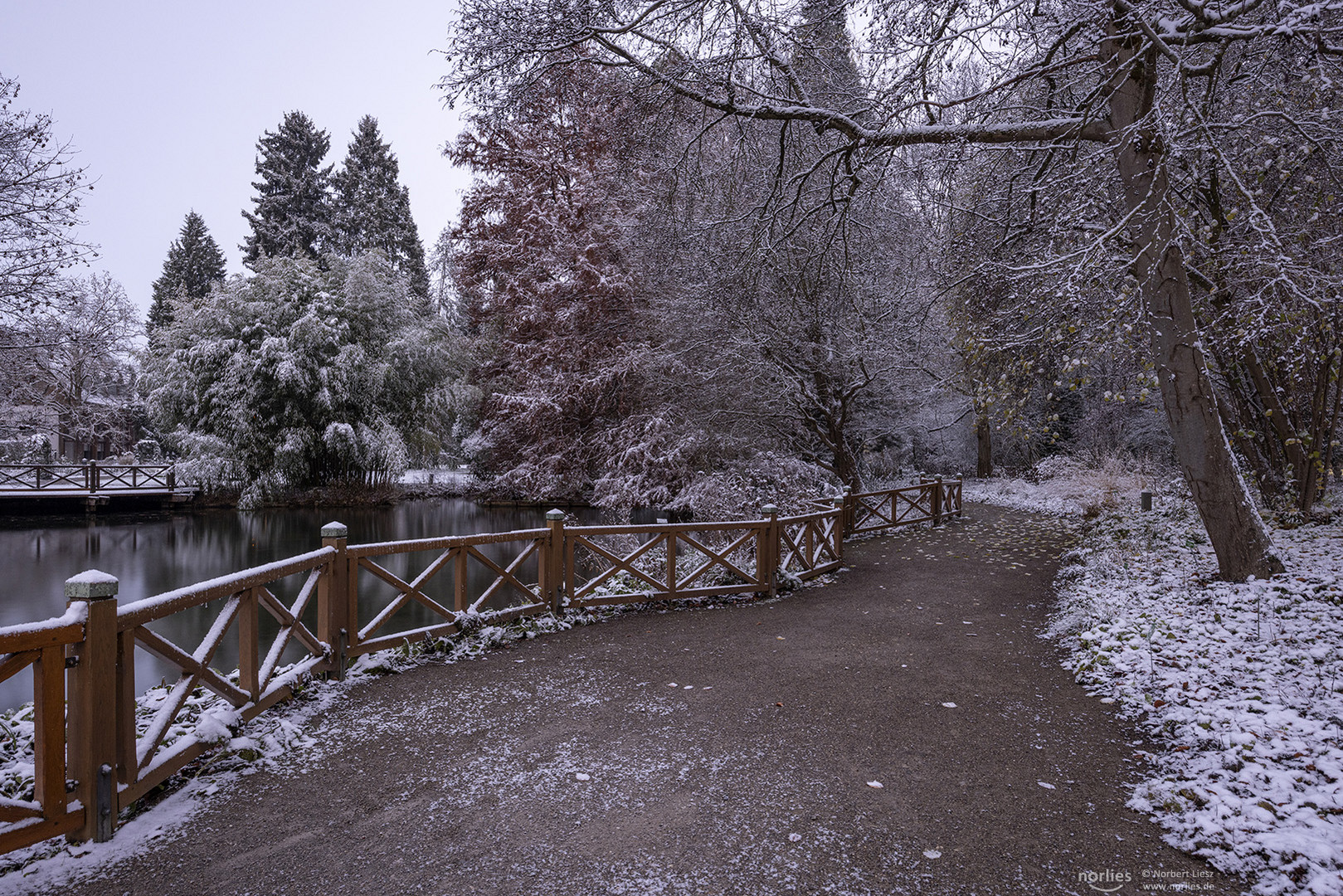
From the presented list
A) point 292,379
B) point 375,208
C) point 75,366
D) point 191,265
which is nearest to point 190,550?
point 292,379

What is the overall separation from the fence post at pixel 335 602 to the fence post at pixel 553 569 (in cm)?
217

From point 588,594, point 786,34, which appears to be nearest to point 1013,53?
point 786,34

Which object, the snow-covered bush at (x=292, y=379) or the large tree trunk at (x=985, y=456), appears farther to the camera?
the large tree trunk at (x=985, y=456)

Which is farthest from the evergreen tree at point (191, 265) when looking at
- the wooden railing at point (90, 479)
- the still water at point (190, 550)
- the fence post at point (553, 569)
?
the fence post at point (553, 569)

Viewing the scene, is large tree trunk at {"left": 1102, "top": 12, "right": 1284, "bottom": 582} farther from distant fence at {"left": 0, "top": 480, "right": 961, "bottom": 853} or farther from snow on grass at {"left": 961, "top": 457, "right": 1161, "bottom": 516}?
snow on grass at {"left": 961, "top": 457, "right": 1161, "bottom": 516}

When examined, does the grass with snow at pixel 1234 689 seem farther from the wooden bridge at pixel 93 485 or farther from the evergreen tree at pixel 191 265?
the evergreen tree at pixel 191 265

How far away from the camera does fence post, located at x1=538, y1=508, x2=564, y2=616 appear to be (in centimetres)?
730

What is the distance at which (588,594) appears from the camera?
792 centimetres

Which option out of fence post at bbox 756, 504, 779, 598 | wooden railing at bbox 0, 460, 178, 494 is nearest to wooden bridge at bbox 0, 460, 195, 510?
wooden railing at bbox 0, 460, 178, 494

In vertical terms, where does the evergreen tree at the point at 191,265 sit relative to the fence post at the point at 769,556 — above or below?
above

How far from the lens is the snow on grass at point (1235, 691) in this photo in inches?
116

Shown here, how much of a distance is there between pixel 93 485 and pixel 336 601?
2554 centimetres

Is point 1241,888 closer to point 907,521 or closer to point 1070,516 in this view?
point 907,521

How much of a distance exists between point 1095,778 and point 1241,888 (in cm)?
99
